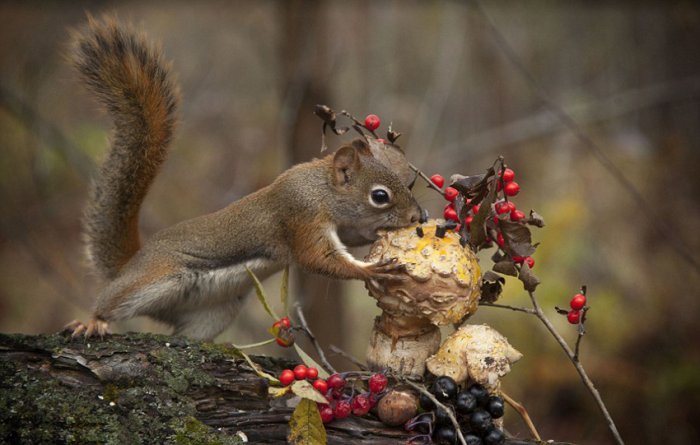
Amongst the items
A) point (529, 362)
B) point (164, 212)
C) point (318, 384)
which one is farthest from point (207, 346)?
point (164, 212)

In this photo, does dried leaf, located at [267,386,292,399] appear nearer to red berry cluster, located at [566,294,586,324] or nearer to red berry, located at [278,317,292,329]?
red berry, located at [278,317,292,329]

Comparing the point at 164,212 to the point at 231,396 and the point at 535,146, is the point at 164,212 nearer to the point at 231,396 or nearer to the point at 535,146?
the point at 535,146

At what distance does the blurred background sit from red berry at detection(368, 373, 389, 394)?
1465mm

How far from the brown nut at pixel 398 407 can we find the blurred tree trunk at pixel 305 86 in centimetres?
197

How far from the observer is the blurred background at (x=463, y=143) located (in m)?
4.00

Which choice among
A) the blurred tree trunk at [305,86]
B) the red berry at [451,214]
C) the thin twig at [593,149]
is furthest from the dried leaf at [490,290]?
the blurred tree trunk at [305,86]

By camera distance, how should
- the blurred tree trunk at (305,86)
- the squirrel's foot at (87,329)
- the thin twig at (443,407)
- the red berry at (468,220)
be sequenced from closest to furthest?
1. the thin twig at (443,407)
2. the red berry at (468,220)
3. the squirrel's foot at (87,329)
4. the blurred tree trunk at (305,86)

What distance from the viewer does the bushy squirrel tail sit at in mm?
2270

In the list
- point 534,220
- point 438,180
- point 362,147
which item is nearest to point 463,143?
point 362,147

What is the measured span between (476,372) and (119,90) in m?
1.58

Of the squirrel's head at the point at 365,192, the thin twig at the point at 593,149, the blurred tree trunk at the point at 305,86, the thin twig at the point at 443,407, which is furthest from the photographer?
the blurred tree trunk at the point at 305,86

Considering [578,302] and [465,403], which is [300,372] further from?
[578,302]

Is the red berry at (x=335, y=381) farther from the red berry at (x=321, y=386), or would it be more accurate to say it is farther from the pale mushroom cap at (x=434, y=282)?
the pale mushroom cap at (x=434, y=282)

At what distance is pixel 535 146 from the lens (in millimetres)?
6629
